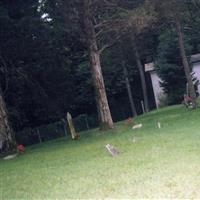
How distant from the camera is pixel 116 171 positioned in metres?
10.3

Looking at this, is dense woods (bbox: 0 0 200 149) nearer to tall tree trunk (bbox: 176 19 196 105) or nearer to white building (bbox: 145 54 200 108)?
tall tree trunk (bbox: 176 19 196 105)

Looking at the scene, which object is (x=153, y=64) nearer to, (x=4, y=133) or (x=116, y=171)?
(x=4, y=133)

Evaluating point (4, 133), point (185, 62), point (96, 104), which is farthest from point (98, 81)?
point (185, 62)

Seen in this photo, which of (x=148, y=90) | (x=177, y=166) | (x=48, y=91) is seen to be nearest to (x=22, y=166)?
(x=177, y=166)

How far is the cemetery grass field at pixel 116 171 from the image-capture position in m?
8.38

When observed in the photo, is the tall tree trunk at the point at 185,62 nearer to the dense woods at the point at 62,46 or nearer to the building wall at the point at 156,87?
the dense woods at the point at 62,46

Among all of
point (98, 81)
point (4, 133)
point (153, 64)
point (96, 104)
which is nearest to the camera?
point (4, 133)

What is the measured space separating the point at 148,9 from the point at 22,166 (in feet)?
33.7

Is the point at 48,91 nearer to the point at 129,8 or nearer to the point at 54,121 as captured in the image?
the point at 54,121

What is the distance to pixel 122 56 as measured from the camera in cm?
3062

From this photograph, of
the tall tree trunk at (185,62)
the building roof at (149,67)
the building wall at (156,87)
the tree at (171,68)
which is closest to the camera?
the tall tree trunk at (185,62)

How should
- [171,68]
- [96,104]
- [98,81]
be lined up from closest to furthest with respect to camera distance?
[98,81] < [96,104] < [171,68]

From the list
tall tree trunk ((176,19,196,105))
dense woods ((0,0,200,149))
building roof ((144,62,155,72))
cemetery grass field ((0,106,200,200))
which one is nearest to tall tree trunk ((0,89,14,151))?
dense woods ((0,0,200,149))

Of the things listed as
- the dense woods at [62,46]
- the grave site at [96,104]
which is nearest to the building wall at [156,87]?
the grave site at [96,104]
